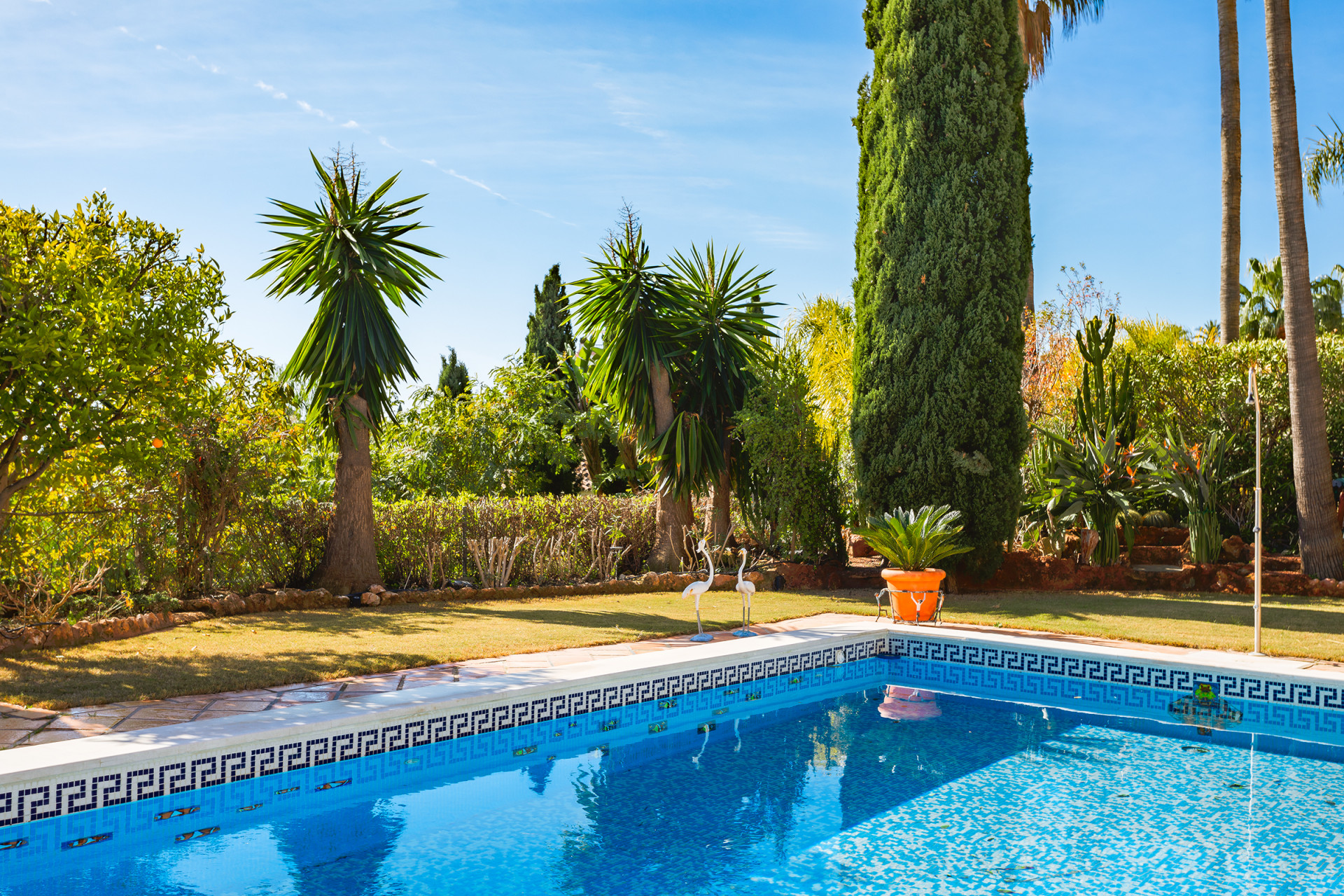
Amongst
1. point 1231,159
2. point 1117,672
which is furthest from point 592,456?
point 1117,672

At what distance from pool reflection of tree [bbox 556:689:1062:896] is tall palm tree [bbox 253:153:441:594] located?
5.75 metres

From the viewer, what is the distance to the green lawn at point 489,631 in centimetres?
594

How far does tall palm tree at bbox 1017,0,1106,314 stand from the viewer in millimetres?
19344

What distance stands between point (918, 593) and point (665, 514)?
16.2 feet

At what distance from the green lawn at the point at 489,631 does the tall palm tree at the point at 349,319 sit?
3.69ft

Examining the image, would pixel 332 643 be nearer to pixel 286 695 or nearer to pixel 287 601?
pixel 286 695

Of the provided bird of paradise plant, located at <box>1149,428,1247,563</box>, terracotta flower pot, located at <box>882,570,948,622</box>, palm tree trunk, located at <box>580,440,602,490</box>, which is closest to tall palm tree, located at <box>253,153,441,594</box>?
terracotta flower pot, located at <box>882,570,948,622</box>

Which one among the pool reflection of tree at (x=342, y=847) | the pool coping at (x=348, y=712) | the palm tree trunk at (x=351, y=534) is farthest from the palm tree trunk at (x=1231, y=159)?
the pool reflection of tree at (x=342, y=847)

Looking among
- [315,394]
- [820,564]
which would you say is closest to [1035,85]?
[820,564]

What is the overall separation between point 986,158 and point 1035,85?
1045cm

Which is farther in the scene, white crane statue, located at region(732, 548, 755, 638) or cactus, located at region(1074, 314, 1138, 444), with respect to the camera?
cactus, located at region(1074, 314, 1138, 444)

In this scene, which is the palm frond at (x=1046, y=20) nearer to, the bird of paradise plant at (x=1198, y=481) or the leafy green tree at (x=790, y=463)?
the bird of paradise plant at (x=1198, y=481)

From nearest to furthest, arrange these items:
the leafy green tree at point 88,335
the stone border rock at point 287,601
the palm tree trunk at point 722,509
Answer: the leafy green tree at point 88,335, the stone border rock at point 287,601, the palm tree trunk at point 722,509

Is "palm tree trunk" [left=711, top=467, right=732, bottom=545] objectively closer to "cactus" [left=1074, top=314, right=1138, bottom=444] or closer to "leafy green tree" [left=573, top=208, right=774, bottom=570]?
"leafy green tree" [left=573, top=208, right=774, bottom=570]
